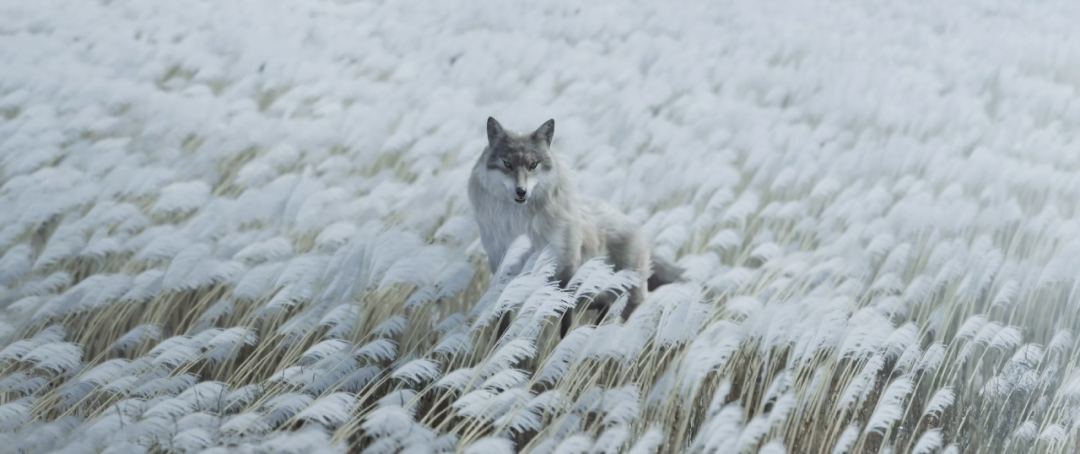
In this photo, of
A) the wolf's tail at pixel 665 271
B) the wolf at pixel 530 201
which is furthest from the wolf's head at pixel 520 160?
the wolf's tail at pixel 665 271

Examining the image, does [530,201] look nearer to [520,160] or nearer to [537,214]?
[537,214]

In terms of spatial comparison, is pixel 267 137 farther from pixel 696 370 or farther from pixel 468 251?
pixel 696 370

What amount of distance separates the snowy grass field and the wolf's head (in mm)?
295

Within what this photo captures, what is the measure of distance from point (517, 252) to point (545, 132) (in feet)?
2.35

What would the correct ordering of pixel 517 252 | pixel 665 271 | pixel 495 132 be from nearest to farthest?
pixel 517 252 < pixel 495 132 < pixel 665 271

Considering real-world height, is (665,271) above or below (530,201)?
below

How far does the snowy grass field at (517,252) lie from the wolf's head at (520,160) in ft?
0.97

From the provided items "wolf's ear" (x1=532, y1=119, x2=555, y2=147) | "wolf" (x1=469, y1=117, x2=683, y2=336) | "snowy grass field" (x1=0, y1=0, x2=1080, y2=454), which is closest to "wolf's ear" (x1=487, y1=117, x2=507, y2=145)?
"wolf" (x1=469, y1=117, x2=683, y2=336)

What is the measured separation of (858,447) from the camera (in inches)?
97.7

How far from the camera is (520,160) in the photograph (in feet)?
9.64

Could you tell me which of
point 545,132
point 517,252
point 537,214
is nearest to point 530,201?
point 537,214

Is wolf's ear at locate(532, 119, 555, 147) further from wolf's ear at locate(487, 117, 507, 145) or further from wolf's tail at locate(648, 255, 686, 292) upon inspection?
wolf's tail at locate(648, 255, 686, 292)

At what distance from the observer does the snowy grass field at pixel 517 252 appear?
2.36 metres

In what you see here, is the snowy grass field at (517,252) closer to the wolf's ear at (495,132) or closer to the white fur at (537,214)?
the white fur at (537,214)
